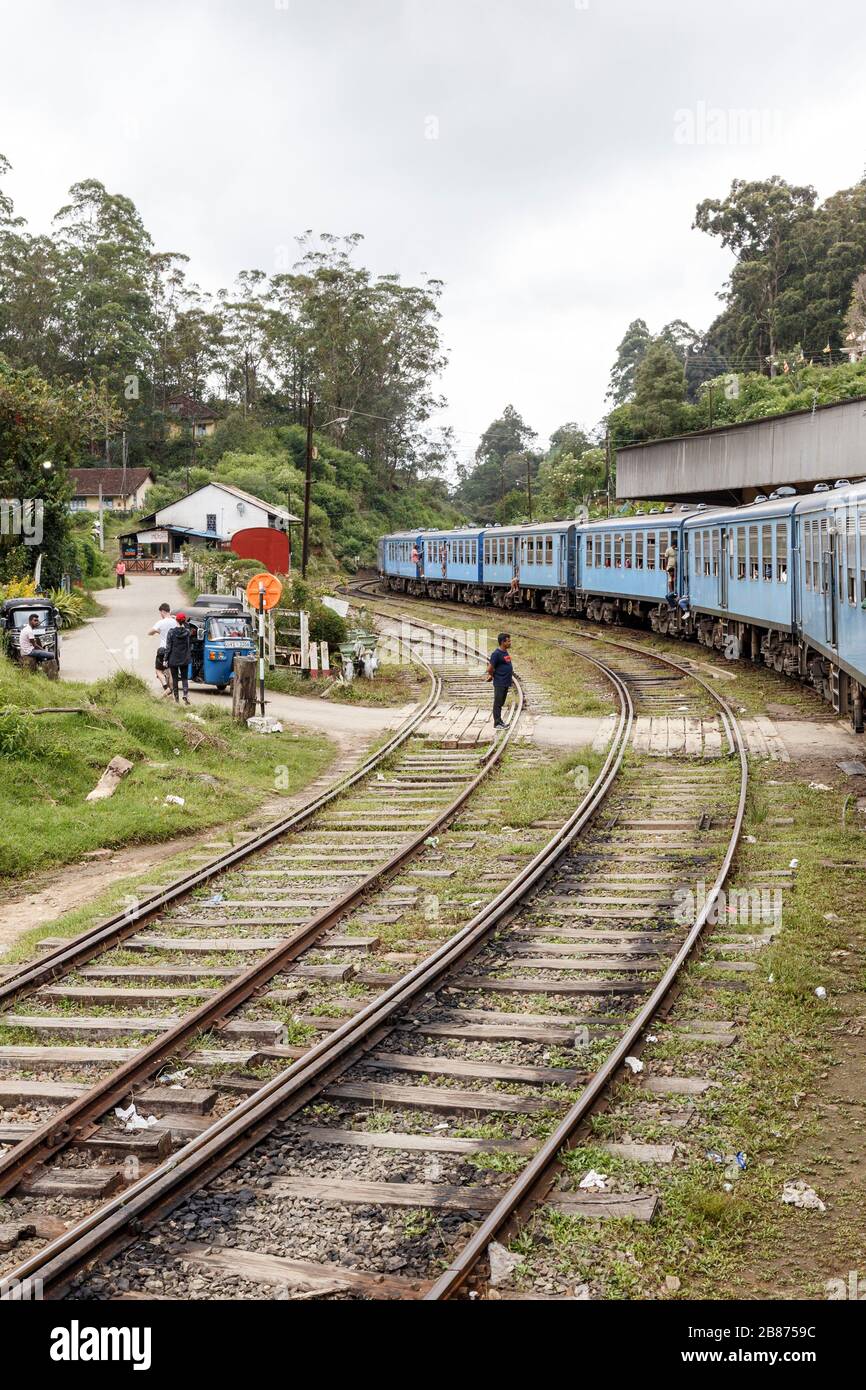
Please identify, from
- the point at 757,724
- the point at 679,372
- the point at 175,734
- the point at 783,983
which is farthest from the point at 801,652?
the point at 679,372

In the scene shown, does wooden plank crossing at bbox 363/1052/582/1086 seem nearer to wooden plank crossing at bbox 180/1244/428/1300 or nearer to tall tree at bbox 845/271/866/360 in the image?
wooden plank crossing at bbox 180/1244/428/1300

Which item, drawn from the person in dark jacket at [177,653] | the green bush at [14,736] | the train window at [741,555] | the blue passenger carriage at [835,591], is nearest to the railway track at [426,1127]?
the blue passenger carriage at [835,591]

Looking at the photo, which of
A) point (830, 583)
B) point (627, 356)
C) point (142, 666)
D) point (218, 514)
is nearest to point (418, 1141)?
point (830, 583)

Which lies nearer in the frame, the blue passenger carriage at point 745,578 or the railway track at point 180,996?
the railway track at point 180,996

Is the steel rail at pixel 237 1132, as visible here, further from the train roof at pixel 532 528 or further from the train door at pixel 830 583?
the train roof at pixel 532 528

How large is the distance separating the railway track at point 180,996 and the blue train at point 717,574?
6.54 meters

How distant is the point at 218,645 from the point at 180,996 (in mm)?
15167

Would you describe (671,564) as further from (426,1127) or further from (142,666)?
(426,1127)

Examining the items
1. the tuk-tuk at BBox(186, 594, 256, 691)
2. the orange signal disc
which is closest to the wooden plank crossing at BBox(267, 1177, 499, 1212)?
the orange signal disc

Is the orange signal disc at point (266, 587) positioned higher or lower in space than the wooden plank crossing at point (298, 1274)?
higher

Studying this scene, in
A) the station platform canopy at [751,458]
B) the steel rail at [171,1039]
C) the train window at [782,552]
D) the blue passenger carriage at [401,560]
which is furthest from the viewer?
the blue passenger carriage at [401,560]

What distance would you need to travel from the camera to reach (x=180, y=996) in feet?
29.4

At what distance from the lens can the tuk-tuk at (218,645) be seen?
2369 centimetres

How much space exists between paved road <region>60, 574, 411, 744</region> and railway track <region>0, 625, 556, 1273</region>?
288 inches
